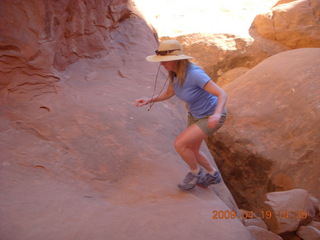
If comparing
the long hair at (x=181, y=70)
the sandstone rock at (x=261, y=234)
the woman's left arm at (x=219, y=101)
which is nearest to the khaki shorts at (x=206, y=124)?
the woman's left arm at (x=219, y=101)

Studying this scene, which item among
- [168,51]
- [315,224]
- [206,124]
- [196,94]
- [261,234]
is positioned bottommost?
[315,224]

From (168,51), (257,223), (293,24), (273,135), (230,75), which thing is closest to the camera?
(168,51)

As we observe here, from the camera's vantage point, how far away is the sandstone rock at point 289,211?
3.57 meters

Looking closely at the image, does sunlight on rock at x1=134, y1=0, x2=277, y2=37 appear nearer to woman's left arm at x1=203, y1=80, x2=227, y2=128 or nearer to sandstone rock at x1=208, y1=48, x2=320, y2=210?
sandstone rock at x1=208, y1=48, x2=320, y2=210

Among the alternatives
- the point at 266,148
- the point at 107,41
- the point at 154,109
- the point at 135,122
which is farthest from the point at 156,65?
the point at 266,148

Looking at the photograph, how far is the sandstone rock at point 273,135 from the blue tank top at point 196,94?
2.01 meters

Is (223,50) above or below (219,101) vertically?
below

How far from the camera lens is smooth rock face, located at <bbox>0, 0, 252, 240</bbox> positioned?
2.55 meters

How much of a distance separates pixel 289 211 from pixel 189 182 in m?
1.14

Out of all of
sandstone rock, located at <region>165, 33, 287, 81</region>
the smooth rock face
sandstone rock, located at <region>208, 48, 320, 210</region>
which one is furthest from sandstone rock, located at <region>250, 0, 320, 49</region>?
the smooth rock face

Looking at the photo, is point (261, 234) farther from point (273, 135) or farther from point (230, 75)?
point (230, 75)

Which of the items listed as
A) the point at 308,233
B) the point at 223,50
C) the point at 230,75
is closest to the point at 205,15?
the point at 223,50

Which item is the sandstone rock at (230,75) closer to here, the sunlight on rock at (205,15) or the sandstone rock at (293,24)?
the sunlight on rock at (205,15)

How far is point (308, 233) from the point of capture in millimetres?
3486
